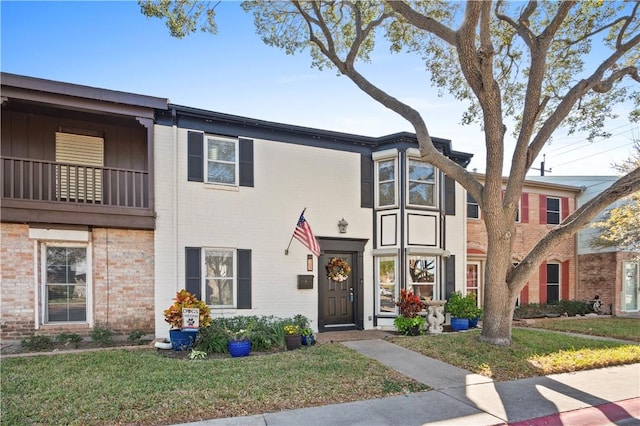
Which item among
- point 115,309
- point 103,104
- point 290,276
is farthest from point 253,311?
point 103,104

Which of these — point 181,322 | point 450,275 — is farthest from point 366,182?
point 181,322

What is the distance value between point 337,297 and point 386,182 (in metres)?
3.76

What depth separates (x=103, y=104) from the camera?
29.1ft

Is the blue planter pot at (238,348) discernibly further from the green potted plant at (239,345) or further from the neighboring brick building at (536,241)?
the neighboring brick building at (536,241)

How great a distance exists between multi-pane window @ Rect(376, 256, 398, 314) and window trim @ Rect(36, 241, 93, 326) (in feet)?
24.9

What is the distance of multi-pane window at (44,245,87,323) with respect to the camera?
8922mm

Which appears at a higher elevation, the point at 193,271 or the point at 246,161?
the point at 246,161

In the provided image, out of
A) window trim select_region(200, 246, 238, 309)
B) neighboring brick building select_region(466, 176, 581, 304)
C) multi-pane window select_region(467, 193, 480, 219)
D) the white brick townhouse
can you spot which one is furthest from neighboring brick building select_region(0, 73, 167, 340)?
neighboring brick building select_region(466, 176, 581, 304)

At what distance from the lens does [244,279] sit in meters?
9.98

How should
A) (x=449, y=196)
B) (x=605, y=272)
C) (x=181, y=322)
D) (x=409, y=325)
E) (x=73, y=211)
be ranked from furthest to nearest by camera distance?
1. (x=605, y=272)
2. (x=449, y=196)
3. (x=409, y=325)
4. (x=73, y=211)
5. (x=181, y=322)

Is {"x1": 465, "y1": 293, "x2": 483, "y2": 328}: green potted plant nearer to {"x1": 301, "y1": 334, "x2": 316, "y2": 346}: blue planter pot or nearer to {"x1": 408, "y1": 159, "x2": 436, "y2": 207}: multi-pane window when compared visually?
{"x1": 408, "y1": 159, "x2": 436, "y2": 207}: multi-pane window

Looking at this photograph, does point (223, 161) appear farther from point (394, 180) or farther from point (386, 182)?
point (394, 180)

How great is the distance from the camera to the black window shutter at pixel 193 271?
949cm

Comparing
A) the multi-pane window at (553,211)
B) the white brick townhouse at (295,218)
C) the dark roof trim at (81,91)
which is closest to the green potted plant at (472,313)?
the white brick townhouse at (295,218)
